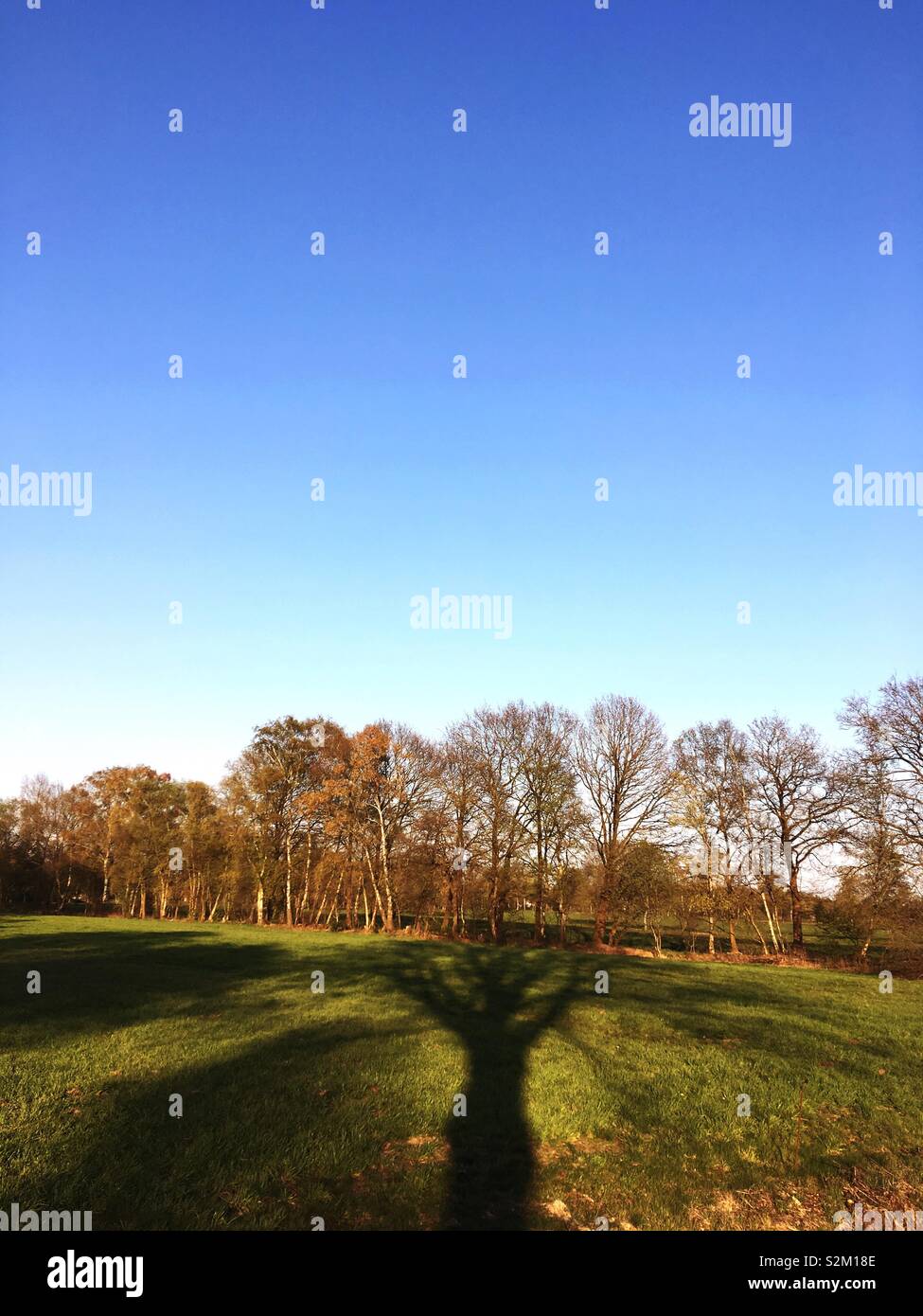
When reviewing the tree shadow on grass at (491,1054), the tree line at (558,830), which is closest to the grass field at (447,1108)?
the tree shadow on grass at (491,1054)

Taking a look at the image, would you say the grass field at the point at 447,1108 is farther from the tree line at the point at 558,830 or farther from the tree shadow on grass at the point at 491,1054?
the tree line at the point at 558,830

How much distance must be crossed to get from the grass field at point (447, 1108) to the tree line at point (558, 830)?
2015 cm

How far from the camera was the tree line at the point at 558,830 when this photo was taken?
36.3m

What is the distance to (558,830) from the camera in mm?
44406

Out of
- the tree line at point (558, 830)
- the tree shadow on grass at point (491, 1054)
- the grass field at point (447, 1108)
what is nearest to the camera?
the grass field at point (447, 1108)

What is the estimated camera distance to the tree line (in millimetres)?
36344

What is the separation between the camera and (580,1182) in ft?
24.5

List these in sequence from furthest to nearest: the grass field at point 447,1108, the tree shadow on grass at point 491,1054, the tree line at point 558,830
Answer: the tree line at point 558,830 → the tree shadow on grass at point 491,1054 → the grass field at point 447,1108

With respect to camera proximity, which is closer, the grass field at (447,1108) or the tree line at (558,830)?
the grass field at (447,1108)

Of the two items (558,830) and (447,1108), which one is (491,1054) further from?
(558,830)

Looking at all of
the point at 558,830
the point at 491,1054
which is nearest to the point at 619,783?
the point at 558,830

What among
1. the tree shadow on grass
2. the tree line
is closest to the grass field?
the tree shadow on grass
